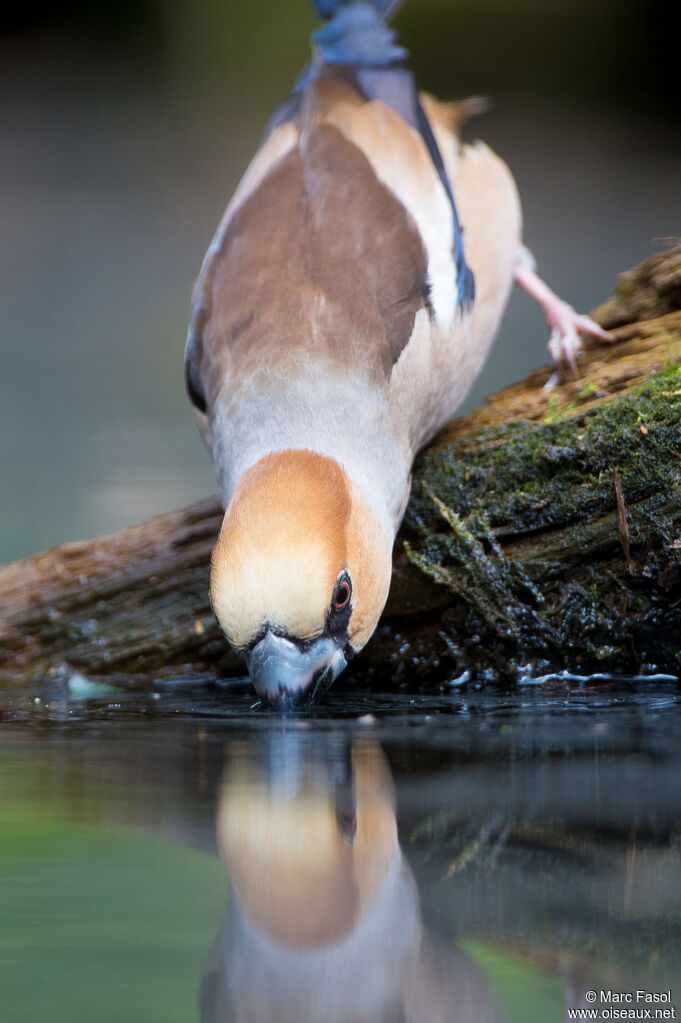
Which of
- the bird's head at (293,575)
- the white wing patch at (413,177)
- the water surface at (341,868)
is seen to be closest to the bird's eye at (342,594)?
the bird's head at (293,575)

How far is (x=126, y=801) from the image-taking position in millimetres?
1911

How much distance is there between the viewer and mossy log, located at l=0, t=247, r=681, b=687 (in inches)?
121

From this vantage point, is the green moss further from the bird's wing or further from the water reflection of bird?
the water reflection of bird

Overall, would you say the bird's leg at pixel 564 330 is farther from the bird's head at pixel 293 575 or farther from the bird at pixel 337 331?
the bird's head at pixel 293 575

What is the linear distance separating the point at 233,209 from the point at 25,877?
112 inches

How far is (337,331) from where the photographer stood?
310 cm

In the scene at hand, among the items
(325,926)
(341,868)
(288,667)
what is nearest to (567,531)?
(288,667)

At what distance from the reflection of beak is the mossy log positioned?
0.68 meters

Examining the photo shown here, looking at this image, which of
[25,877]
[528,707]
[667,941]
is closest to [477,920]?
[667,941]

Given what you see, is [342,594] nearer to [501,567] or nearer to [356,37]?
[501,567]

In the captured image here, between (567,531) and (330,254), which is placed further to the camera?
(330,254)

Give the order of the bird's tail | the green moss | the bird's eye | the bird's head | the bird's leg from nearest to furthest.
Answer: the bird's head
the bird's eye
the green moss
the bird's leg
the bird's tail

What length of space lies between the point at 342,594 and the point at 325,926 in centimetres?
129

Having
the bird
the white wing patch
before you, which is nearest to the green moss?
the bird
